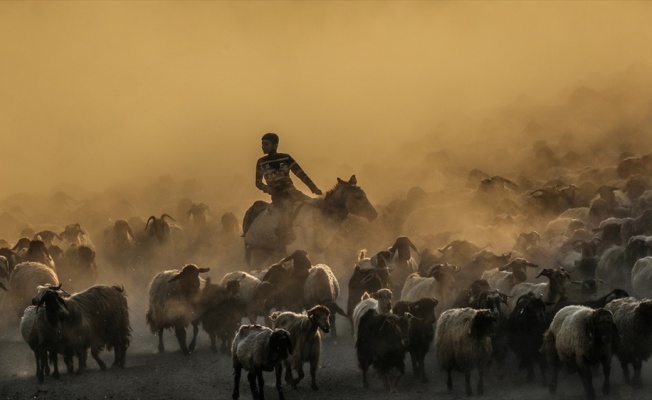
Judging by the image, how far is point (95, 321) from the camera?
835 inches

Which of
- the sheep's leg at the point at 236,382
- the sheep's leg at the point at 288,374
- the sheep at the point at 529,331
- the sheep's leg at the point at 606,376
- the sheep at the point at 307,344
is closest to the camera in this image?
the sheep's leg at the point at 606,376

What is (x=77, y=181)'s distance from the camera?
74.9 metres

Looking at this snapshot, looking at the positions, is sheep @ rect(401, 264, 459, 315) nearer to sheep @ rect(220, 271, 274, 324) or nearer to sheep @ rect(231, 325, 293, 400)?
sheep @ rect(220, 271, 274, 324)

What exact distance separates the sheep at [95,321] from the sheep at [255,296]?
2412mm

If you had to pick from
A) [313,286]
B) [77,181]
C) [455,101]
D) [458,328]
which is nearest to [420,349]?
[458,328]

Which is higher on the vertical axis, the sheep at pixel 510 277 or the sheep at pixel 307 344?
the sheep at pixel 510 277

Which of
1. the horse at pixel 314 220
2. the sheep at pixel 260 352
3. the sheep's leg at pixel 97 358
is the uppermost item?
the horse at pixel 314 220

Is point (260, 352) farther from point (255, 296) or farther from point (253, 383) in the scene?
point (255, 296)

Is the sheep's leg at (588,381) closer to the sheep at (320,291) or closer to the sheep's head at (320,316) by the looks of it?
the sheep's head at (320,316)

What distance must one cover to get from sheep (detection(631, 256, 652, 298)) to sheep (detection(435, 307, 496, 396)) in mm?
4093

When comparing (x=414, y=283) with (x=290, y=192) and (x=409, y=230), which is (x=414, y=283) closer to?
(x=290, y=192)

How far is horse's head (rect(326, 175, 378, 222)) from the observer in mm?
25000

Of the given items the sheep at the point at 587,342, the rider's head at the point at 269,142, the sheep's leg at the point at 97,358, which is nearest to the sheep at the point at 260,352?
the sheep's leg at the point at 97,358

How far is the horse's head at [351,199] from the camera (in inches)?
984
